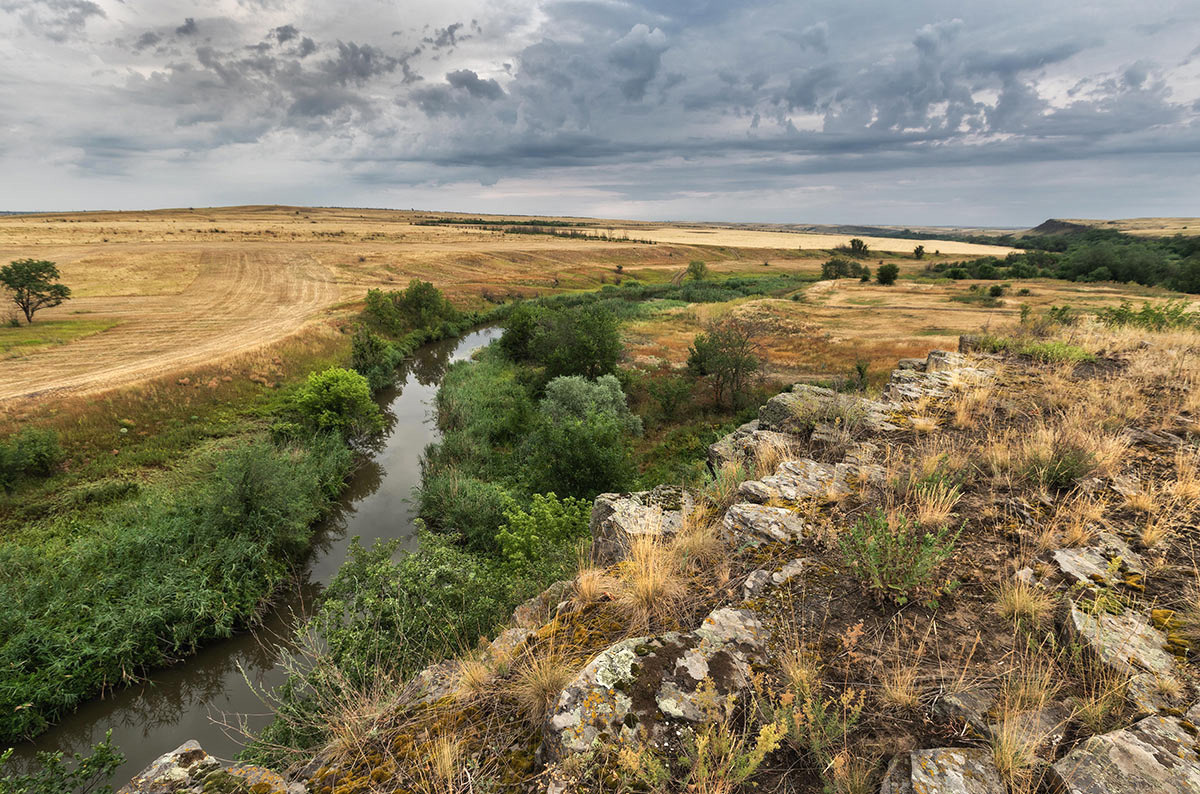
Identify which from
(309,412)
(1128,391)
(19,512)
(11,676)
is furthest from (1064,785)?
(309,412)

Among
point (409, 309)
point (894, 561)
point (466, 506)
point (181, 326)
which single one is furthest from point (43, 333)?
point (894, 561)

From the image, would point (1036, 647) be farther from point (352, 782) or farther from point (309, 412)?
point (309, 412)

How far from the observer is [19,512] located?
45.8 ft

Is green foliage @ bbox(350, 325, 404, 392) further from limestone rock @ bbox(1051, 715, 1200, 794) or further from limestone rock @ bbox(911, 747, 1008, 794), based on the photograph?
limestone rock @ bbox(1051, 715, 1200, 794)

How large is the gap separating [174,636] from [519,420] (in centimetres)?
1316

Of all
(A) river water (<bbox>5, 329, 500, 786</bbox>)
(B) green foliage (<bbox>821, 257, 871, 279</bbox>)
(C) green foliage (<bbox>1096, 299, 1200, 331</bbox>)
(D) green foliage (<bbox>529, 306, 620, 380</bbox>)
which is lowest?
(A) river water (<bbox>5, 329, 500, 786</bbox>)

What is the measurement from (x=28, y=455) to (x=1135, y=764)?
24624 mm

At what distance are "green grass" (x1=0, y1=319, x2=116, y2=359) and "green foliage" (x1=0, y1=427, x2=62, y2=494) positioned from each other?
15.9 meters

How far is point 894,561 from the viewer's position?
13.5 feet

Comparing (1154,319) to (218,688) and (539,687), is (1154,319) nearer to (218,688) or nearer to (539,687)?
(539,687)

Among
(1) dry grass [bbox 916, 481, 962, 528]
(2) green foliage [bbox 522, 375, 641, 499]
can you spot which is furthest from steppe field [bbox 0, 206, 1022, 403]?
(1) dry grass [bbox 916, 481, 962, 528]

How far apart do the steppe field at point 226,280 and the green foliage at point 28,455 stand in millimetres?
5779

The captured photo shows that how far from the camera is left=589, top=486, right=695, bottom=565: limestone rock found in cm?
570

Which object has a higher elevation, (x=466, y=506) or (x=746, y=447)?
(x=746, y=447)
